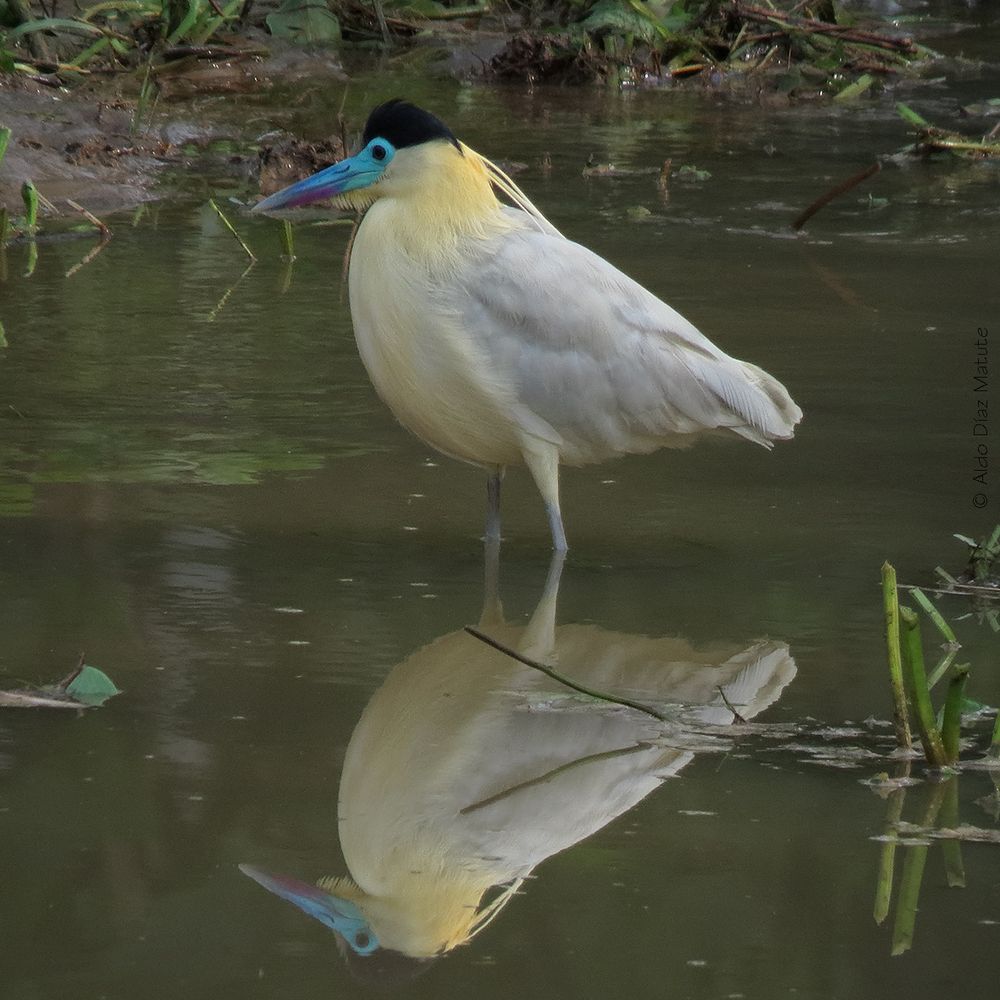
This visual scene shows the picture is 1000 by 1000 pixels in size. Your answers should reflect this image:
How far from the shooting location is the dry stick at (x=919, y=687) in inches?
161

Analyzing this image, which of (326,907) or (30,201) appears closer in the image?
(326,907)

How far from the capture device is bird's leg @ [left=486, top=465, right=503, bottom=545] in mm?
6270

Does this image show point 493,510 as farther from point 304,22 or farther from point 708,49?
point 708,49

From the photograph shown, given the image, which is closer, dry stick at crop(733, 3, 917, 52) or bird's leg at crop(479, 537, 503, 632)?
bird's leg at crop(479, 537, 503, 632)

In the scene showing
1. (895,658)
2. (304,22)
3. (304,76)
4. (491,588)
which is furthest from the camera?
(304,22)

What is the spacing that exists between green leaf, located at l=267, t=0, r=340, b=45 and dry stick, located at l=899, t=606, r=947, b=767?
13079 mm

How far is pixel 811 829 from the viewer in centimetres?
400

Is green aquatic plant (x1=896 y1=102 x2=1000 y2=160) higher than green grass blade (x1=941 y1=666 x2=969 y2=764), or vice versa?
green grass blade (x1=941 y1=666 x2=969 y2=764)

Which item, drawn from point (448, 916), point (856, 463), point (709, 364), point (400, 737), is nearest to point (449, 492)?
point (709, 364)

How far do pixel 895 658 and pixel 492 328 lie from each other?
7.15 feet

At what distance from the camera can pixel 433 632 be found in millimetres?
5363

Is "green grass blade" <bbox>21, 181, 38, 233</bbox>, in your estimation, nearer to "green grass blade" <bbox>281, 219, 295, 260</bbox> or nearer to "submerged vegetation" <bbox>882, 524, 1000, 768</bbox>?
"green grass blade" <bbox>281, 219, 295, 260</bbox>

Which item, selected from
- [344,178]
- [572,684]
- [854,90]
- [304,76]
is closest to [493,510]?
[344,178]

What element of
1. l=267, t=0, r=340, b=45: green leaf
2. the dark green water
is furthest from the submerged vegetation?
l=267, t=0, r=340, b=45: green leaf
